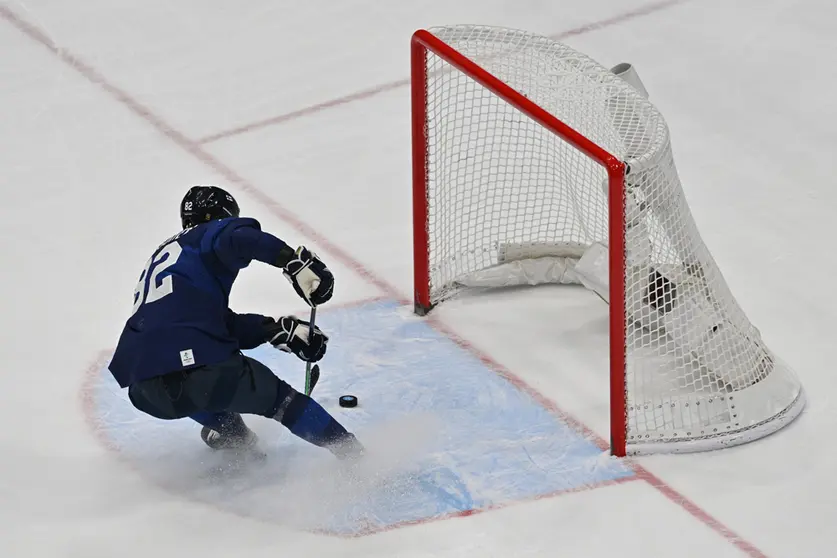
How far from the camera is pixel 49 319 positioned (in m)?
4.91

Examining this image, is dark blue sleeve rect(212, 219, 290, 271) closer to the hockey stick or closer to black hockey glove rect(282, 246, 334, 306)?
black hockey glove rect(282, 246, 334, 306)

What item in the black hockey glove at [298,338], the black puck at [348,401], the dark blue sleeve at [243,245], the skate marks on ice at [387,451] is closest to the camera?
the dark blue sleeve at [243,245]

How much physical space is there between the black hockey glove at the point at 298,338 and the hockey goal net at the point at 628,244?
75cm

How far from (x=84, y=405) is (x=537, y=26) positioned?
10.6 feet

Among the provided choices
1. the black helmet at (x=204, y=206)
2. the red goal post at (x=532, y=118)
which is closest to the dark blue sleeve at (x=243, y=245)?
the black helmet at (x=204, y=206)

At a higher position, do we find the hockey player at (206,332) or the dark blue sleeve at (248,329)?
the hockey player at (206,332)

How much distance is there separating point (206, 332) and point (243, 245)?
9.3 inches

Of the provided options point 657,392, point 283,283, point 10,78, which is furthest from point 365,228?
point 10,78

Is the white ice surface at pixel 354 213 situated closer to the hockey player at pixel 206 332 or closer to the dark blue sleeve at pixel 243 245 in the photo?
the hockey player at pixel 206 332

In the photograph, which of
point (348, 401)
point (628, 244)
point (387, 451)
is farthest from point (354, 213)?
point (628, 244)

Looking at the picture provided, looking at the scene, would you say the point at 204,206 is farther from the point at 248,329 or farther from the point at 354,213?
the point at 354,213

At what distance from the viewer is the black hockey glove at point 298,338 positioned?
4.12 meters

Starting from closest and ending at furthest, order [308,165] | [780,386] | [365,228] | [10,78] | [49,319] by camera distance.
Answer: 1. [780,386]
2. [49,319]
3. [365,228]
4. [308,165]
5. [10,78]

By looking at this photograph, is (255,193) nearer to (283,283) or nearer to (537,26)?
(283,283)
